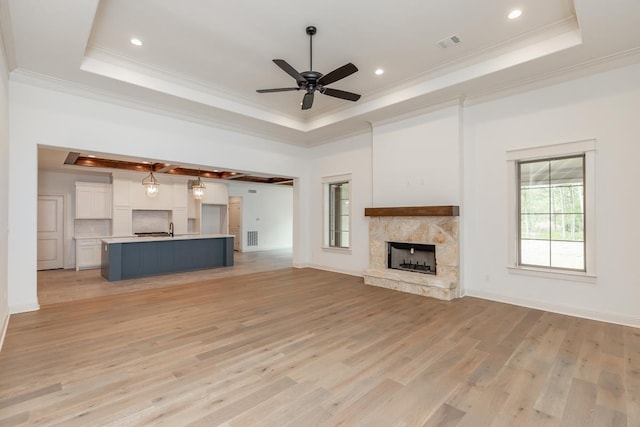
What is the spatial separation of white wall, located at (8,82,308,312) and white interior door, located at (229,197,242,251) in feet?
19.5

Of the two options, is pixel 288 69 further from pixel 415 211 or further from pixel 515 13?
pixel 415 211

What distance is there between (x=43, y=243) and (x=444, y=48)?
399 inches

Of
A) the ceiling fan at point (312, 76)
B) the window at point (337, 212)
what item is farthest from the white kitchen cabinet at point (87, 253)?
the ceiling fan at point (312, 76)

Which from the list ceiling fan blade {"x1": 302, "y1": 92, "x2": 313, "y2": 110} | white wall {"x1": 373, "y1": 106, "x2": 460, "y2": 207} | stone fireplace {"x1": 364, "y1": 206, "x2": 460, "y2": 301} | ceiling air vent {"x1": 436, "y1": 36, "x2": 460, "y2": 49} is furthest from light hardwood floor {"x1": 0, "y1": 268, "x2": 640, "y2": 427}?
ceiling air vent {"x1": 436, "y1": 36, "x2": 460, "y2": 49}

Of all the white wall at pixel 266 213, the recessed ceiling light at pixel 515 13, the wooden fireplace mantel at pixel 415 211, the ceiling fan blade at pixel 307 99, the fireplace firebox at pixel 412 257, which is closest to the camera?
the recessed ceiling light at pixel 515 13

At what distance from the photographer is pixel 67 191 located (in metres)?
8.38

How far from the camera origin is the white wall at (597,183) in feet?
12.5

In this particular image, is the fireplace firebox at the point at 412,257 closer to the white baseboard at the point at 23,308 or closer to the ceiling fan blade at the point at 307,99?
the ceiling fan blade at the point at 307,99

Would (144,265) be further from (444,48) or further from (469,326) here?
(444,48)

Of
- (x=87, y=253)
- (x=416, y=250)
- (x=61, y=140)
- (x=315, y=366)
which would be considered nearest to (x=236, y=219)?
(x=87, y=253)

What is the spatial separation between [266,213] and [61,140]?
27.8 ft

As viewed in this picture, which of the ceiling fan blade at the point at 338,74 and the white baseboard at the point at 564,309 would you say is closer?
the ceiling fan blade at the point at 338,74

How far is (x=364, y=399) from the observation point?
2229 millimetres

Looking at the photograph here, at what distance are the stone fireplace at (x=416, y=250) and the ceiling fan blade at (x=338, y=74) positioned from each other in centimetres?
267
